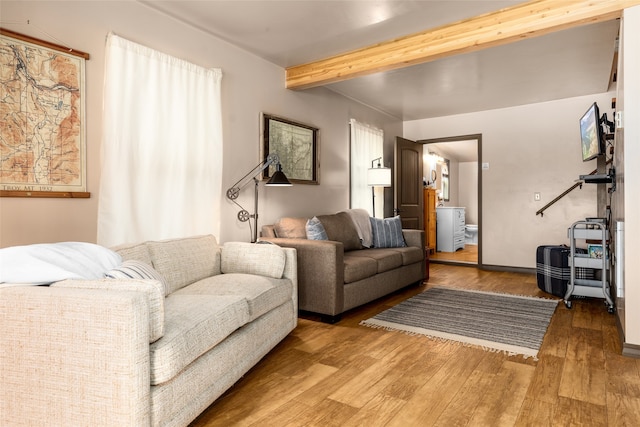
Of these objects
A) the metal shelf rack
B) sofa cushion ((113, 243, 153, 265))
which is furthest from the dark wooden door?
sofa cushion ((113, 243, 153, 265))

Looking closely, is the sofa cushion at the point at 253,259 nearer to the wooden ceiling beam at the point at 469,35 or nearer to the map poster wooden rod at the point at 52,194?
the map poster wooden rod at the point at 52,194

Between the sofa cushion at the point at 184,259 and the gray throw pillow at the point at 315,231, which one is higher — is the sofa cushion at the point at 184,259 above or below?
below

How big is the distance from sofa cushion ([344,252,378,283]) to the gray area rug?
37 cm

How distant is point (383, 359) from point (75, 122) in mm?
2463

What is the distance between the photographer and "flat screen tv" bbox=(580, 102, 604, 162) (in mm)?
3412

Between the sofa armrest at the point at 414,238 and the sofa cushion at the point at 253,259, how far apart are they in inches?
92.3

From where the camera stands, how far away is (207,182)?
3312 mm

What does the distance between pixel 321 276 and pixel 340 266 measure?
0.58ft

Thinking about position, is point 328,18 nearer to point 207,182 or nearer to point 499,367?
point 207,182

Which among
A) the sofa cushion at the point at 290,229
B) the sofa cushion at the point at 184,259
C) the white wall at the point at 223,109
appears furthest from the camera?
the sofa cushion at the point at 290,229

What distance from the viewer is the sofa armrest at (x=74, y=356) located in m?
1.35

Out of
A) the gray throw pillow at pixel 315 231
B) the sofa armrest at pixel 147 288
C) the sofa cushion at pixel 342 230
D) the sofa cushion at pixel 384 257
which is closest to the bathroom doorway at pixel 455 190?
the sofa cushion at pixel 384 257

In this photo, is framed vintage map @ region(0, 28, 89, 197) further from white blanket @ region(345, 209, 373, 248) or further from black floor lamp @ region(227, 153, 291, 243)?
white blanket @ region(345, 209, 373, 248)

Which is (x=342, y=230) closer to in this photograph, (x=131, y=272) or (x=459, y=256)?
(x=131, y=272)
